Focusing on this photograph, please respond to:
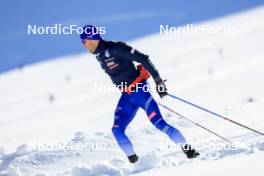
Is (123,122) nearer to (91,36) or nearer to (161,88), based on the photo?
(161,88)

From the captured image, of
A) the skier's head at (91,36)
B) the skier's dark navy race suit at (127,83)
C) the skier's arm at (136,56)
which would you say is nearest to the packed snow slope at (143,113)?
the skier's dark navy race suit at (127,83)

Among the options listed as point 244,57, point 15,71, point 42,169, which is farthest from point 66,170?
point 15,71

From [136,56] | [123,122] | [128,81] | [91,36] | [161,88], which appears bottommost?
[123,122]

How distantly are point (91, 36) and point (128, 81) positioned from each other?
799mm

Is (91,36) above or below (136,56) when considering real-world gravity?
above

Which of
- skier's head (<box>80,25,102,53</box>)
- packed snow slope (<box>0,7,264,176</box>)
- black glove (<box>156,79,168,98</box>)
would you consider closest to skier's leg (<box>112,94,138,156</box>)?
packed snow slope (<box>0,7,264,176</box>)

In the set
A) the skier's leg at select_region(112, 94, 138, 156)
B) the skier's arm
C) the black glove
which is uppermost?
the skier's arm

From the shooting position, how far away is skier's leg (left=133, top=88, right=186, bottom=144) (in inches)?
292

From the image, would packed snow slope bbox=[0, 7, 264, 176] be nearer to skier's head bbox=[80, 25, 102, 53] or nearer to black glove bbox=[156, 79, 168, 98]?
black glove bbox=[156, 79, 168, 98]

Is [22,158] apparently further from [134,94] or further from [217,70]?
[217,70]

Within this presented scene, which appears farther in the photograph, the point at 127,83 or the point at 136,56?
the point at 127,83

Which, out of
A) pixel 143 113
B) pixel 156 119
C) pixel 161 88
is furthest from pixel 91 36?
pixel 143 113

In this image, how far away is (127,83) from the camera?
754 centimetres

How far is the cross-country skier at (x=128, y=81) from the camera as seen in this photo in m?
7.41
